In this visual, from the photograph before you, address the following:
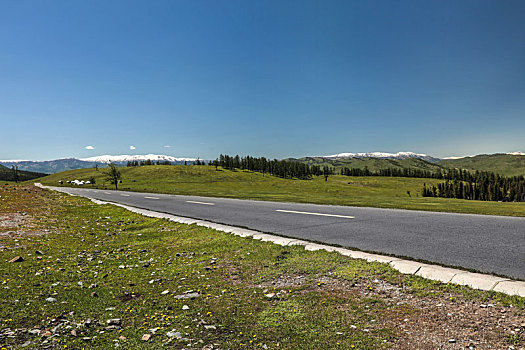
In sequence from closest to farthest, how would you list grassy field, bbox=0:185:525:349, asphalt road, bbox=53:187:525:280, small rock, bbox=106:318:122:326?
grassy field, bbox=0:185:525:349 < small rock, bbox=106:318:122:326 < asphalt road, bbox=53:187:525:280

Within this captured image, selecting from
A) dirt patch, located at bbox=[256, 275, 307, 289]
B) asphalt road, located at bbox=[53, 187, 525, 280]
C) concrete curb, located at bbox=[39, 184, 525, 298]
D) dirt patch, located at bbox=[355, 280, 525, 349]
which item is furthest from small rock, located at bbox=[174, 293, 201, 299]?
asphalt road, located at bbox=[53, 187, 525, 280]

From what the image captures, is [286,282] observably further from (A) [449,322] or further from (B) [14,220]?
(B) [14,220]

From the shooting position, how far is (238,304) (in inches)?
→ 189

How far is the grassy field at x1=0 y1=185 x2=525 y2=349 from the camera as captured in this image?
12.0ft

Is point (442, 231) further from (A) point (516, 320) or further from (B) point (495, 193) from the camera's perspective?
(B) point (495, 193)

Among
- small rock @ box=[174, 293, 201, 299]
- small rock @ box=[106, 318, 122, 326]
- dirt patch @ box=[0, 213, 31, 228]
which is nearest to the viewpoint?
small rock @ box=[106, 318, 122, 326]

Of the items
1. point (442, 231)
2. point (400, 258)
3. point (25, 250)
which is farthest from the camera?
point (442, 231)

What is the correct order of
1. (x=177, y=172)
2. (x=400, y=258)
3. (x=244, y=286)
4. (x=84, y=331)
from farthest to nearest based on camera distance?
1. (x=177, y=172)
2. (x=400, y=258)
3. (x=244, y=286)
4. (x=84, y=331)

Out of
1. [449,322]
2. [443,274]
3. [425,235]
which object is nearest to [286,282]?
[449,322]

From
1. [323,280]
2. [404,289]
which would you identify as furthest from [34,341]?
[404,289]

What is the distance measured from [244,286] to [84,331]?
2877 millimetres

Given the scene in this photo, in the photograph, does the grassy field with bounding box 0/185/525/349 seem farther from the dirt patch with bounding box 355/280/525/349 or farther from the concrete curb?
the concrete curb

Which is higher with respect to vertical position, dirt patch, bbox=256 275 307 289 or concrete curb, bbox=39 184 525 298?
concrete curb, bbox=39 184 525 298

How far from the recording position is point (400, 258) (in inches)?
260
